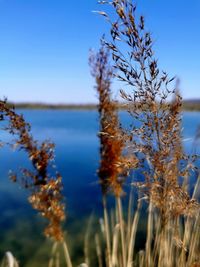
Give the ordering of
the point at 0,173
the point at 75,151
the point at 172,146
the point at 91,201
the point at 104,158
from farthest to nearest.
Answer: the point at 75,151
the point at 0,173
the point at 91,201
the point at 104,158
the point at 172,146

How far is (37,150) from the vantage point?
1803 millimetres

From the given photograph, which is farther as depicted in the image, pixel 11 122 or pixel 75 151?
pixel 75 151

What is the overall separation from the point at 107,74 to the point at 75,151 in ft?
47.2

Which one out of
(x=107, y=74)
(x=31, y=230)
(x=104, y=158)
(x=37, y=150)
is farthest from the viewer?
(x=31, y=230)

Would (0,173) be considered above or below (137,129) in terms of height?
below

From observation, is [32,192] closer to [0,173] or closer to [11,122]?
[11,122]

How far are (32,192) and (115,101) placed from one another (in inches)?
28.9

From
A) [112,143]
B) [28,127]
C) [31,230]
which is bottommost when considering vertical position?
[31,230]

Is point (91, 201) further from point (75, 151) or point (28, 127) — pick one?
point (28, 127)

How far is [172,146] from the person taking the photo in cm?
153

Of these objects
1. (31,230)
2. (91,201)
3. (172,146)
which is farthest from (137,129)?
(91,201)

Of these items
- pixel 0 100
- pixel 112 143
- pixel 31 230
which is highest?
pixel 0 100

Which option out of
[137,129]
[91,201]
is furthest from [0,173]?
[137,129]

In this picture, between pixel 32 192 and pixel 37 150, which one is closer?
pixel 37 150
